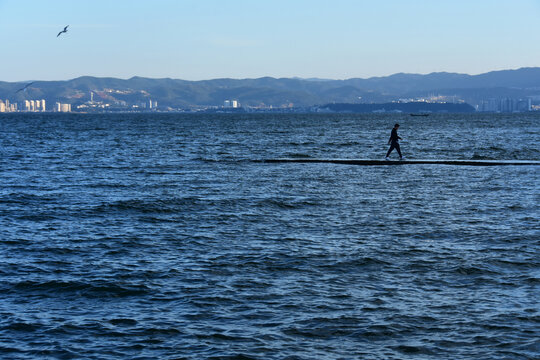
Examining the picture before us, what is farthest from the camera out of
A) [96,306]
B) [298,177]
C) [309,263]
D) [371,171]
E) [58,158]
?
[58,158]

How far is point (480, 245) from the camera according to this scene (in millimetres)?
16672

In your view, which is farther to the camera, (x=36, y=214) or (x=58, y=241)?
(x=36, y=214)

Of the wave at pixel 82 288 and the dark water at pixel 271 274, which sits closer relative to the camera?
the dark water at pixel 271 274

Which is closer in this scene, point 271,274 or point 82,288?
point 82,288

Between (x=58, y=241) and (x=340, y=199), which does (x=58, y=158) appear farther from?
(x=58, y=241)

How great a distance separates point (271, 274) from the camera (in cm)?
1403

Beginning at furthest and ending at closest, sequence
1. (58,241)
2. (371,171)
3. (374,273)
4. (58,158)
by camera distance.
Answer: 1. (58,158)
2. (371,171)
3. (58,241)
4. (374,273)

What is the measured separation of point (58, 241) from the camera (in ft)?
58.6

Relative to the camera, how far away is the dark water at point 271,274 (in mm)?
10203

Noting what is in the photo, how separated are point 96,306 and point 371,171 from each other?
26628mm

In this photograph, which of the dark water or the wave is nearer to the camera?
the dark water

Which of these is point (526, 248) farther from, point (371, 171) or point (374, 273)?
point (371, 171)

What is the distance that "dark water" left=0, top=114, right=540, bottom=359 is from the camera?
10.2 metres

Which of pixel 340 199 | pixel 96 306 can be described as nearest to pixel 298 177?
pixel 340 199
